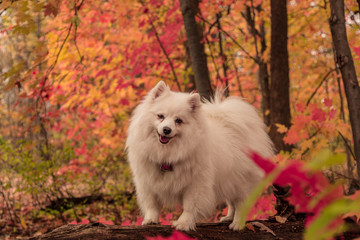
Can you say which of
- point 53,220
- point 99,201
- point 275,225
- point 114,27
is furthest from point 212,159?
point 114,27

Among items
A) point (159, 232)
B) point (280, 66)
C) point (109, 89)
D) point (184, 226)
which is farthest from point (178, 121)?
point (109, 89)

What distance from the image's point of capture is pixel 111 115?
9391 mm

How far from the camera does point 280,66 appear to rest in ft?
17.0

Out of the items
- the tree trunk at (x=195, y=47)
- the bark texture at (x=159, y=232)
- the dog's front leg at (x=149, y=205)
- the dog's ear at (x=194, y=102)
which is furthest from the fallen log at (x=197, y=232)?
the tree trunk at (x=195, y=47)

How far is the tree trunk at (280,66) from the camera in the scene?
5.14 meters

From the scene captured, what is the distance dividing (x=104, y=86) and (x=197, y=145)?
5.33 metres

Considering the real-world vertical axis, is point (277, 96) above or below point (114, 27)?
below

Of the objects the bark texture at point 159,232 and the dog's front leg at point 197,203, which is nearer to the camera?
the bark texture at point 159,232

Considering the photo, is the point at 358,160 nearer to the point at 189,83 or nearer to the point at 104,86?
the point at 189,83

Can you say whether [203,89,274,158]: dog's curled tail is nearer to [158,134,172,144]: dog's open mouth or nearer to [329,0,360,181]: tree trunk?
[158,134,172,144]: dog's open mouth

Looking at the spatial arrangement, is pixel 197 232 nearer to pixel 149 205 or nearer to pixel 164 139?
pixel 149 205

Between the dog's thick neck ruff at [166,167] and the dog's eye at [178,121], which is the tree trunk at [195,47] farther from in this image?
the dog's thick neck ruff at [166,167]

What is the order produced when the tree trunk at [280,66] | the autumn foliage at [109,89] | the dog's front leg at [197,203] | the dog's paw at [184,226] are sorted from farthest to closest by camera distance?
the tree trunk at [280,66], the autumn foliage at [109,89], the dog's front leg at [197,203], the dog's paw at [184,226]

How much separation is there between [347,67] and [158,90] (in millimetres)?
1795
